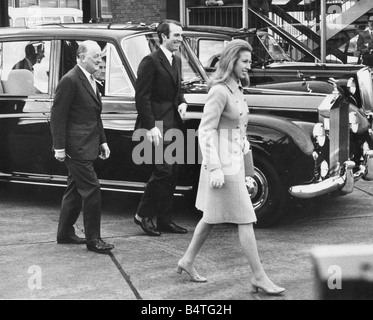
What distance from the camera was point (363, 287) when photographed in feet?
6.19

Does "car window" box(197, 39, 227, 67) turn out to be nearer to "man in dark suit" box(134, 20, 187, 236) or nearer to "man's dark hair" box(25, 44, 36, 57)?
"man's dark hair" box(25, 44, 36, 57)

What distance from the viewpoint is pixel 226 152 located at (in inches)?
191

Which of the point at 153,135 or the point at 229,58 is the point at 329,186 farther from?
the point at 229,58

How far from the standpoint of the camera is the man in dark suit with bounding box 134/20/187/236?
243 inches

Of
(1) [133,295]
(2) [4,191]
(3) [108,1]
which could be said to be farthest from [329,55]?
(1) [133,295]

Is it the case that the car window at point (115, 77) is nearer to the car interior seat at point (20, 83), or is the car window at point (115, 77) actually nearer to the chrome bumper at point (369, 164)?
the car interior seat at point (20, 83)

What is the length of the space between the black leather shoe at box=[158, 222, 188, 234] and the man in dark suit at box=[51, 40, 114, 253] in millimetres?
744

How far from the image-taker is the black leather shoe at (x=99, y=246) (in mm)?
5902

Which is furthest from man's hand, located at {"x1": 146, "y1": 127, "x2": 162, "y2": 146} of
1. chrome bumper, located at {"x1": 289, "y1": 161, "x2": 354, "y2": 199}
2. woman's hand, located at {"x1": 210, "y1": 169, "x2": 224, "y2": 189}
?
woman's hand, located at {"x1": 210, "y1": 169, "x2": 224, "y2": 189}

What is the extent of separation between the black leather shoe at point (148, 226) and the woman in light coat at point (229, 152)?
1.53m

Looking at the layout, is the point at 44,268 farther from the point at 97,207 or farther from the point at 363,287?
the point at 363,287

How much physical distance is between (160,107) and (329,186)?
1.57 m

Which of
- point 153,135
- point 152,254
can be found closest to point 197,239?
point 152,254
